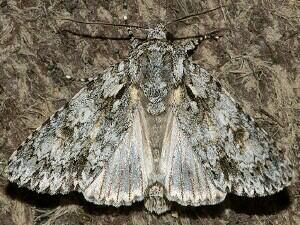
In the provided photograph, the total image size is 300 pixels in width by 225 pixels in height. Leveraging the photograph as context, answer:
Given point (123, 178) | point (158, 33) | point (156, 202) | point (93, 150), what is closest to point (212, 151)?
point (156, 202)

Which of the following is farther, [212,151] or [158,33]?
[158,33]

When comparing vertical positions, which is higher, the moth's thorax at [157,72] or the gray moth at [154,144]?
the moth's thorax at [157,72]

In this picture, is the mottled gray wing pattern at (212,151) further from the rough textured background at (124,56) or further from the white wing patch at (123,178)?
the rough textured background at (124,56)

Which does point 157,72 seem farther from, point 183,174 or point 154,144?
point 183,174

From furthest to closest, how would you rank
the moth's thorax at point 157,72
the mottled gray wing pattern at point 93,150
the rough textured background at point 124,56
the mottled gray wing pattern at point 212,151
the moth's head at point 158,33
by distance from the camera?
the rough textured background at point 124,56 → the moth's head at point 158,33 → the moth's thorax at point 157,72 → the mottled gray wing pattern at point 93,150 → the mottled gray wing pattern at point 212,151

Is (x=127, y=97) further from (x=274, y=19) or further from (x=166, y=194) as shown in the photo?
(x=274, y=19)

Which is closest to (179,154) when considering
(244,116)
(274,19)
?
(244,116)

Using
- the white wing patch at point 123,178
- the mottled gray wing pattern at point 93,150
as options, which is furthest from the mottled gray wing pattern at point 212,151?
the mottled gray wing pattern at point 93,150
